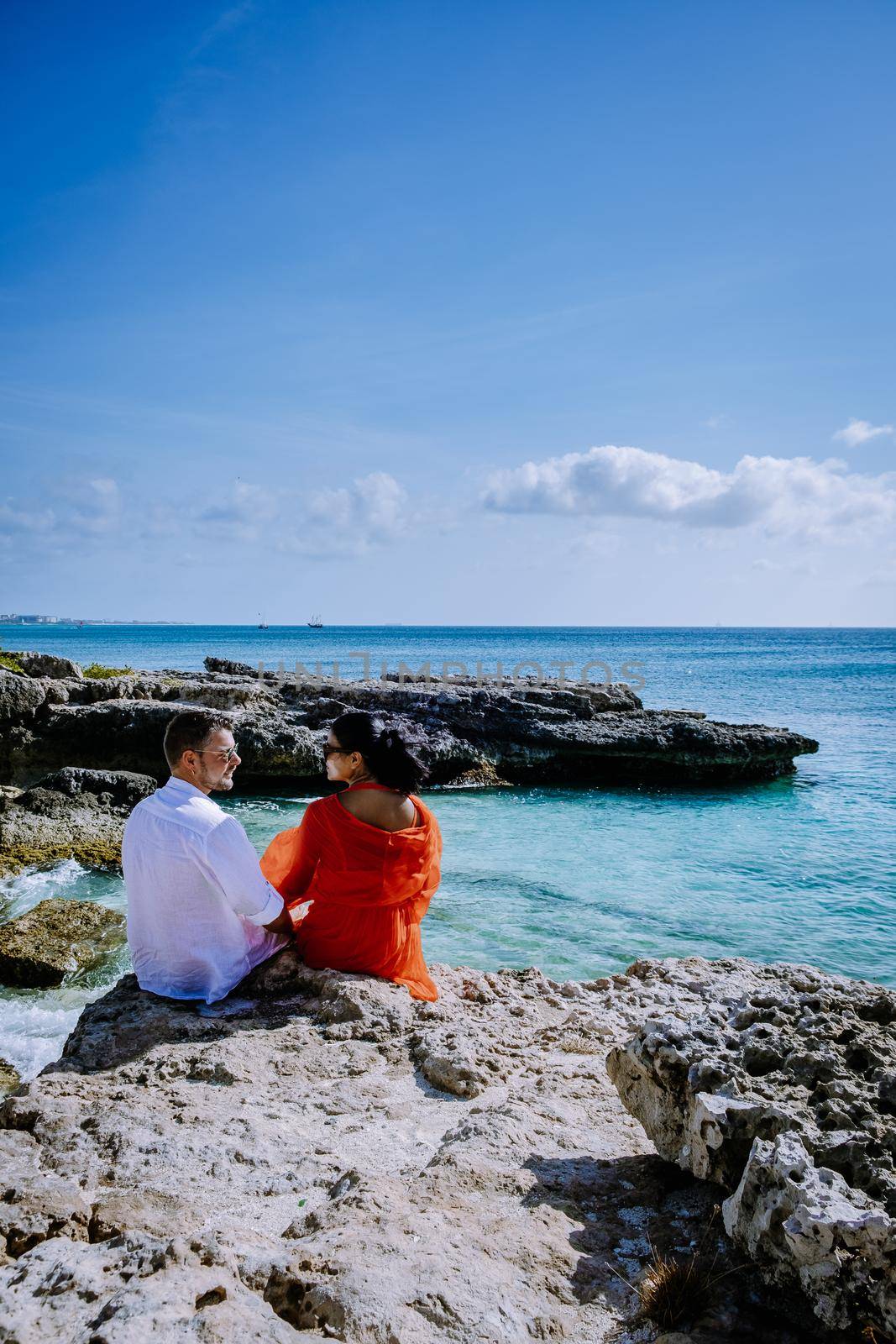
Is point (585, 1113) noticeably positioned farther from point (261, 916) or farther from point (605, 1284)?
point (261, 916)

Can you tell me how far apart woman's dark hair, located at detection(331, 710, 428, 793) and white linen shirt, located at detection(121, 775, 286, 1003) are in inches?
30.5

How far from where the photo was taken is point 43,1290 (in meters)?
1.87

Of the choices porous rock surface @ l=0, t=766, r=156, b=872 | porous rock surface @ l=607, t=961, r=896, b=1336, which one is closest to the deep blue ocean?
porous rock surface @ l=0, t=766, r=156, b=872

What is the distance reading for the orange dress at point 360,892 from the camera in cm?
424

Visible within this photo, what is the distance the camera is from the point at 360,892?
4.23 m

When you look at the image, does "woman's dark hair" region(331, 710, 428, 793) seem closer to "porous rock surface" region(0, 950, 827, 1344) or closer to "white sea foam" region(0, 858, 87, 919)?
"porous rock surface" region(0, 950, 827, 1344)

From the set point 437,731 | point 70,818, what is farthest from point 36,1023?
point 437,731

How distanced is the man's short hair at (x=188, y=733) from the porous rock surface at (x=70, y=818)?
623 cm

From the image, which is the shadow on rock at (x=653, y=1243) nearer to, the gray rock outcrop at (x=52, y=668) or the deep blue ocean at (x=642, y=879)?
the deep blue ocean at (x=642, y=879)

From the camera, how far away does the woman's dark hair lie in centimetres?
434

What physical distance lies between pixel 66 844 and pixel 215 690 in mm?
6230

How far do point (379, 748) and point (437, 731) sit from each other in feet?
39.2

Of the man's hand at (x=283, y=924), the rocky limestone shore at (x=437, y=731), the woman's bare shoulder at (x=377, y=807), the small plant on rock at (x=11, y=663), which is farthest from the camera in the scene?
the small plant on rock at (x=11, y=663)

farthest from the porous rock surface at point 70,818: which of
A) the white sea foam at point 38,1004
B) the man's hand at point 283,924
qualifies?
the man's hand at point 283,924
